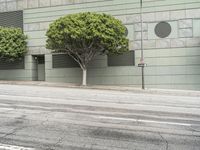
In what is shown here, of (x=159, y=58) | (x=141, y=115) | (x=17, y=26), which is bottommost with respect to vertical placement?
(x=141, y=115)

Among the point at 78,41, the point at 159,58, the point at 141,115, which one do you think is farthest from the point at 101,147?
the point at 159,58

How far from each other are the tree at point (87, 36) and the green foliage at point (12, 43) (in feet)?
19.3

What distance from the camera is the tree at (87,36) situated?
25.1 metres

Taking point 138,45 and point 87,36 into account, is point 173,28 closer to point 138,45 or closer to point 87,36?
point 138,45

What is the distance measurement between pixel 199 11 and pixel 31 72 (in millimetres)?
17211

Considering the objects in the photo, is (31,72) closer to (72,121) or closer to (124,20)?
(124,20)

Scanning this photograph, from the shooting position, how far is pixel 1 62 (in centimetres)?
3466

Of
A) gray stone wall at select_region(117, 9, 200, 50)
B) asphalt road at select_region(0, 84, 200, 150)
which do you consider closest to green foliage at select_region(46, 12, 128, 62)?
gray stone wall at select_region(117, 9, 200, 50)

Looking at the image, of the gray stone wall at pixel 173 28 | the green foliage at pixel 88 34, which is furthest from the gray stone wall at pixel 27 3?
the green foliage at pixel 88 34

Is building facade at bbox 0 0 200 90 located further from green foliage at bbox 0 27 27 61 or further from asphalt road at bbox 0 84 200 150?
asphalt road at bbox 0 84 200 150

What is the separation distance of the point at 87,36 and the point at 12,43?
9.96 metres

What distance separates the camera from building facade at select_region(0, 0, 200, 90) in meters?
28.4

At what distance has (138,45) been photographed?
29.7 meters

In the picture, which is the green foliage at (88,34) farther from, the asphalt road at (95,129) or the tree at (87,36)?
the asphalt road at (95,129)
